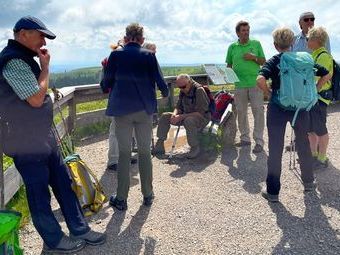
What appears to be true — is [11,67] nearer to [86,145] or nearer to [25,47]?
[25,47]

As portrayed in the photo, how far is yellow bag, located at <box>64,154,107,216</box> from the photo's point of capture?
444cm

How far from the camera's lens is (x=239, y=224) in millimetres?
4336

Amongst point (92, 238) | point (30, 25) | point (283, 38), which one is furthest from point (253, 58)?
point (30, 25)

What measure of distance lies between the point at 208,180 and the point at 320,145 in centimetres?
173

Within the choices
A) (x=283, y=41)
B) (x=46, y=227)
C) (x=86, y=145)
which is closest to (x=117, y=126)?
(x=46, y=227)

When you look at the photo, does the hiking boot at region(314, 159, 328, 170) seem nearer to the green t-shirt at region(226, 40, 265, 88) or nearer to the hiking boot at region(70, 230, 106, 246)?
the green t-shirt at region(226, 40, 265, 88)

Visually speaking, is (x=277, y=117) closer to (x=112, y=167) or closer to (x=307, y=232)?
(x=307, y=232)

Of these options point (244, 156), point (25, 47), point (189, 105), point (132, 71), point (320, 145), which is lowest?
point (244, 156)

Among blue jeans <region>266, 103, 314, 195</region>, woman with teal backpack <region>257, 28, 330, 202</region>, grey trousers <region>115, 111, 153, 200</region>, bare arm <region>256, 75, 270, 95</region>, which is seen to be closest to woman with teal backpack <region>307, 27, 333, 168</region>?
woman with teal backpack <region>257, 28, 330, 202</region>

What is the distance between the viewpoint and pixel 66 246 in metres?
3.77

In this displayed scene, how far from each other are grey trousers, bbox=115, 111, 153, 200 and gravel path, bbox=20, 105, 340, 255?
38 cm

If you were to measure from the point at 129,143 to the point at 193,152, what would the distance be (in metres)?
2.40

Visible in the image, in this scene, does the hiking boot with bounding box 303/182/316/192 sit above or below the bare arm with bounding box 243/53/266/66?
below

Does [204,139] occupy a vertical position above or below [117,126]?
below
